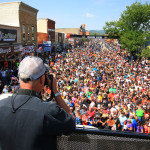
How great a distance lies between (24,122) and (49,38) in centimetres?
3622

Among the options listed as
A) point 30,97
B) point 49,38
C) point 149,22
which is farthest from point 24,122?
point 149,22

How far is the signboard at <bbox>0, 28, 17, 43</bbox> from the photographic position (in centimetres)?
1650

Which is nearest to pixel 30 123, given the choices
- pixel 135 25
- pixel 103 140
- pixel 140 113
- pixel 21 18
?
pixel 103 140

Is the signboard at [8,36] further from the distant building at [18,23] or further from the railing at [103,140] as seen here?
the railing at [103,140]

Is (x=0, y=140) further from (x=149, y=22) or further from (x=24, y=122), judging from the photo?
(x=149, y=22)

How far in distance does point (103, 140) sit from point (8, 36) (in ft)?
60.7

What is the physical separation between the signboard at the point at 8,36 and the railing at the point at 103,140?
659 inches

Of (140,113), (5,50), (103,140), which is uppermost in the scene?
(5,50)

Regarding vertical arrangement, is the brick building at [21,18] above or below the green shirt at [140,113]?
above

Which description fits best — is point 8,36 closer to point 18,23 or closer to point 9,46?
point 9,46

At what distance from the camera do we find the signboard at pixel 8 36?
54.1 feet

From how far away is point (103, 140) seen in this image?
1.60 metres

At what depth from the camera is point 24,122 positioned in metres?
1.10

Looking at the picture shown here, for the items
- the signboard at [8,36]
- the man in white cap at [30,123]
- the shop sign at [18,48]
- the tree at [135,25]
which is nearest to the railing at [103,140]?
the man in white cap at [30,123]
